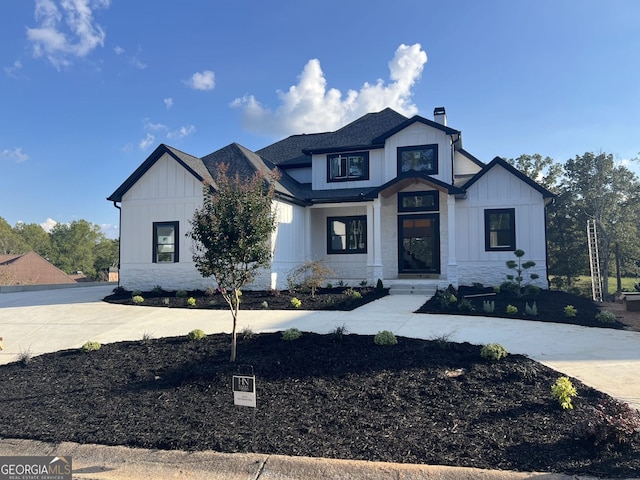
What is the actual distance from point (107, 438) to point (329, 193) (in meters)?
14.9

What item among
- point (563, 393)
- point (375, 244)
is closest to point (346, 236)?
point (375, 244)

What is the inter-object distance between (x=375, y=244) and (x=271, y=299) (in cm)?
→ 517

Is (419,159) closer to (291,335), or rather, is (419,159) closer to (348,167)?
(348,167)

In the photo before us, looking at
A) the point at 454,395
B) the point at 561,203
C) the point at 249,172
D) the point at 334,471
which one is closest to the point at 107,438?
the point at 334,471

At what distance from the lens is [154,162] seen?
16344 mm

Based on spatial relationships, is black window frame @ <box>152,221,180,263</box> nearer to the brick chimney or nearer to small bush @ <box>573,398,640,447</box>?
the brick chimney

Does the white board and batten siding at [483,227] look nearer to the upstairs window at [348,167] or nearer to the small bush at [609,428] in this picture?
the upstairs window at [348,167]

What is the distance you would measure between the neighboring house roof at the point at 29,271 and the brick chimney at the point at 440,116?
123 feet

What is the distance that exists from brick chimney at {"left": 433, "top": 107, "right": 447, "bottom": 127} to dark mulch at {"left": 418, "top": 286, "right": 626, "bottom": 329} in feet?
25.3

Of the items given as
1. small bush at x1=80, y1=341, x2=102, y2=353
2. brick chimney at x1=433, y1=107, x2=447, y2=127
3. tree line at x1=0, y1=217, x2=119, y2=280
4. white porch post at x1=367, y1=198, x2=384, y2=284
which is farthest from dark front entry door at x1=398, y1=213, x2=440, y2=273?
tree line at x1=0, y1=217, x2=119, y2=280

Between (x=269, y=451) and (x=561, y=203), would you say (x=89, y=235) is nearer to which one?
(x=561, y=203)

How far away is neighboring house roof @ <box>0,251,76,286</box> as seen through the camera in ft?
130

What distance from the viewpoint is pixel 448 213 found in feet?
52.9

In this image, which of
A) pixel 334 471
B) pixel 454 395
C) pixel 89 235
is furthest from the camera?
pixel 89 235
